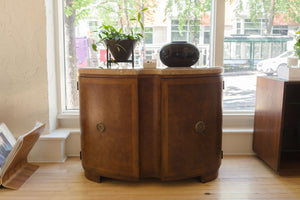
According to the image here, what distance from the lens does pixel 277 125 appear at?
87.7 inches

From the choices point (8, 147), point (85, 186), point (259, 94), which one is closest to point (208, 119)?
point (259, 94)

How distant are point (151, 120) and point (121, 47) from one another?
58 centimetres

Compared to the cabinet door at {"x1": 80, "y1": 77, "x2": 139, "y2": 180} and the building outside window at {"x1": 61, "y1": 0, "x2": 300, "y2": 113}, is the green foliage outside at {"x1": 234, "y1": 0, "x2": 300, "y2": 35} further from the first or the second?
the cabinet door at {"x1": 80, "y1": 77, "x2": 139, "y2": 180}

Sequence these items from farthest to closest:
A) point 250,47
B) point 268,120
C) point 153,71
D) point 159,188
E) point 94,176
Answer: point 250,47 → point 268,120 → point 94,176 → point 159,188 → point 153,71

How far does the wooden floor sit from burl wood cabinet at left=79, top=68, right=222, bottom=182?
97 millimetres

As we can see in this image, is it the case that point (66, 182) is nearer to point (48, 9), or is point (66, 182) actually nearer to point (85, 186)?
point (85, 186)

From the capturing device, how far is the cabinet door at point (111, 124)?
196 centimetres

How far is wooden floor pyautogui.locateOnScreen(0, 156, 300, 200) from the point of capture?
1964mm

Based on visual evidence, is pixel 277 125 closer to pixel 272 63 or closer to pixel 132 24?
pixel 272 63

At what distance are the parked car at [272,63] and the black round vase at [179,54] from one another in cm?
106

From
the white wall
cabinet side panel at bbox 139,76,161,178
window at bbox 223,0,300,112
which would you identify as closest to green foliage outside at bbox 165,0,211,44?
window at bbox 223,0,300,112

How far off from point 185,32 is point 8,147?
187 cm

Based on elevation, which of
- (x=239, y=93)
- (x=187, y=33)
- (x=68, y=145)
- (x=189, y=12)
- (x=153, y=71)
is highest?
(x=189, y=12)

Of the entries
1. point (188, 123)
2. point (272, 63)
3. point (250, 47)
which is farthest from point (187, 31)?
point (188, 123)
